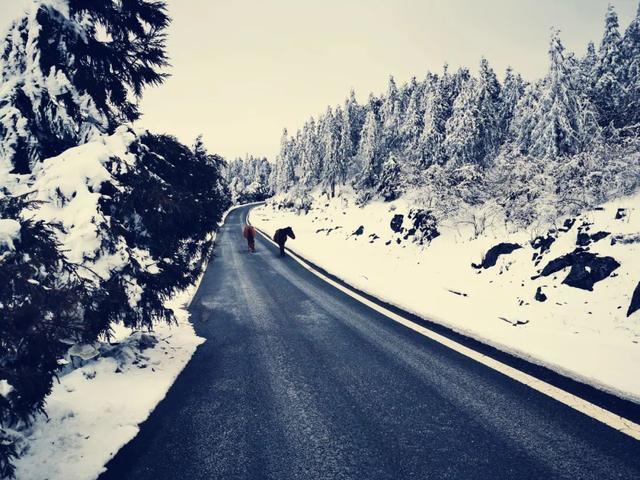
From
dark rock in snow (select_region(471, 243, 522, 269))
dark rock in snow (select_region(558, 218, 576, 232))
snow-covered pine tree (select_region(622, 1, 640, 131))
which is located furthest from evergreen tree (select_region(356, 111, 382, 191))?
dark rock in snow (select_region(558, 218, 576, 232))

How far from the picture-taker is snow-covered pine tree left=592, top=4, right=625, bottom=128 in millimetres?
31188

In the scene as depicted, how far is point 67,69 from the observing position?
4.65 m

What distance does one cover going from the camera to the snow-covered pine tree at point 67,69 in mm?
4133

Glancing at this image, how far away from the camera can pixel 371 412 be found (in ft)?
10.4

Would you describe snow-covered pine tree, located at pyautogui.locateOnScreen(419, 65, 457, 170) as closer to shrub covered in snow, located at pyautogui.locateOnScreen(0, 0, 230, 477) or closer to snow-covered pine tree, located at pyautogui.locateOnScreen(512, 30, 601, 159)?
snow-covered pine tree, located at pyautogui.locateOnScreen(512, 30, 601, 159)

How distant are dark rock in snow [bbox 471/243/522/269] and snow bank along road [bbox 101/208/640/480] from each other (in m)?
4.47

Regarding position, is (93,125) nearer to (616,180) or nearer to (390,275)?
(390,275)

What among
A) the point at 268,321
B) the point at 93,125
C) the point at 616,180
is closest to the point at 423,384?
the point at 268,321

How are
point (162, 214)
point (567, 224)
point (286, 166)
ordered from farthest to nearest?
point (286, 166)
point (567, 224)
point (162, 214)

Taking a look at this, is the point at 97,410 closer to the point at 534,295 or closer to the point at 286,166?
the point at 534,295

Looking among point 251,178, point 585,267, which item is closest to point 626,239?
point 585,267

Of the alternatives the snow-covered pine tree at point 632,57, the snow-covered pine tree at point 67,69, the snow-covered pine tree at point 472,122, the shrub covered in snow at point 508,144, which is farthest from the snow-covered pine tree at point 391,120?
the snow-covered pine tree at point 67,69

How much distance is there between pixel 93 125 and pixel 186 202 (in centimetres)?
174

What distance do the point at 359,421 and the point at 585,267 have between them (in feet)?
17.4
